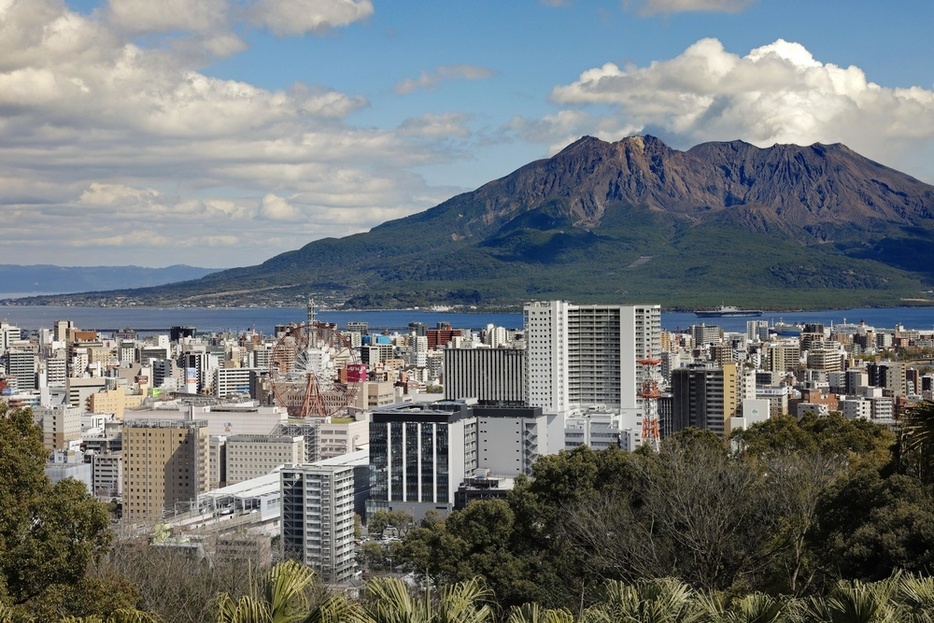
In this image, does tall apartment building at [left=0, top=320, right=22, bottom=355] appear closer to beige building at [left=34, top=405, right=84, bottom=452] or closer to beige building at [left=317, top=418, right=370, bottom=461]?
beige building at [left=34, top=405, right=84, bottom=452]

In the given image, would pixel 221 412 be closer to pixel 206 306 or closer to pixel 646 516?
pixel 646 516

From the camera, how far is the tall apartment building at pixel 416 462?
24500mm

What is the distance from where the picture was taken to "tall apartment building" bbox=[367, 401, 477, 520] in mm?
24500

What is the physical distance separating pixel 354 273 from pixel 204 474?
107 m

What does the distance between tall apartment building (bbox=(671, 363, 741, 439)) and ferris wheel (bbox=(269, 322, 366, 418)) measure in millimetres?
10945

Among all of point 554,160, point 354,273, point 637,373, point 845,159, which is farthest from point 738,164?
point 637,373

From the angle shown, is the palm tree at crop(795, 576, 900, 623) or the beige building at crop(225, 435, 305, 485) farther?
the beige building at crop(225, 435, 305, 485)

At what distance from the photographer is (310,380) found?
38125 millimetres

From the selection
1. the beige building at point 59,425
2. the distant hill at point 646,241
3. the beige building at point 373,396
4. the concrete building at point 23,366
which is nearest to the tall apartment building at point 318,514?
the beige building at point 59,425

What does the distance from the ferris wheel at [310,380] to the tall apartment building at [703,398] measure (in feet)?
35.9

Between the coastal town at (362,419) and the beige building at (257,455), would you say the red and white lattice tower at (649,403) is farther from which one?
the beige building at (257,455)

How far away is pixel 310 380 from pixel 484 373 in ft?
22.4

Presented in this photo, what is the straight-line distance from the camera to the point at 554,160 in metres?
147

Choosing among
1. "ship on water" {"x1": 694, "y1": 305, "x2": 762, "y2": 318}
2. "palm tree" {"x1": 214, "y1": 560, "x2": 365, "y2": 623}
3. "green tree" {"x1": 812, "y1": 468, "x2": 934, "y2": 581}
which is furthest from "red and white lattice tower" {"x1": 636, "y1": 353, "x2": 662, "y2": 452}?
"ship on water" {"x1": 694, "y1": 305, "x2": 762, "y2": 318}
